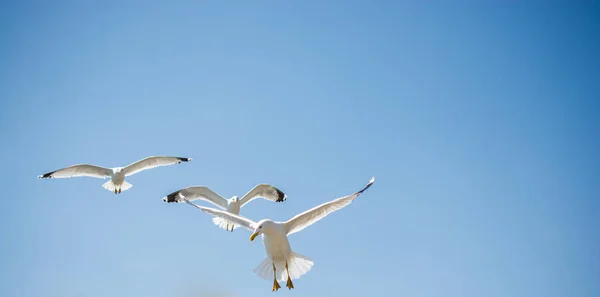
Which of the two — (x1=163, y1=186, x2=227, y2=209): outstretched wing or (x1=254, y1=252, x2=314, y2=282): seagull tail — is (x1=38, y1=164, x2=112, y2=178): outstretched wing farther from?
(x1=254, y1=252, x2=314, y2=282): seagull tail

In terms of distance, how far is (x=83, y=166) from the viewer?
640 inches

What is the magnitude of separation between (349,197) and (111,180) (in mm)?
9253

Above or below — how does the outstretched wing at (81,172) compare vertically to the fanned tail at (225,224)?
above

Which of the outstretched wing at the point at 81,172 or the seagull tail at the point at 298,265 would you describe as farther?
the outstretched wing at the point at 81,172

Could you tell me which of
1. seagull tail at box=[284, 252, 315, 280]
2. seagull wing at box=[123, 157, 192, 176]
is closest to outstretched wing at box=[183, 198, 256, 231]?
seagull tail at box=[284, 252, 315, 280]

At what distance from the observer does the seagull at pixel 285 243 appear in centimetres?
924

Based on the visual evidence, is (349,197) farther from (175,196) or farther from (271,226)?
(175,196)

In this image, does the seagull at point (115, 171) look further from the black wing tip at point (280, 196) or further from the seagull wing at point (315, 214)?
the seagull wing at point (315, 214)

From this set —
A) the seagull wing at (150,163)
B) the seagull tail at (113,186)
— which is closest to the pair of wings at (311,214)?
the seagull wing at (150,163)

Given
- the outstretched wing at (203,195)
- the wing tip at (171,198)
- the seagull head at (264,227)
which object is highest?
the outstretched wing at (203,195)

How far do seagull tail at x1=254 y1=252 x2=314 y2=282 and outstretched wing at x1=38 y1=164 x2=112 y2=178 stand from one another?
27.3 ft

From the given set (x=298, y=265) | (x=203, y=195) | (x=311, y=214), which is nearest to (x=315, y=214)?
(x=311, y=214)

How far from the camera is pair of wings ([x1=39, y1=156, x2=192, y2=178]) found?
16234mm

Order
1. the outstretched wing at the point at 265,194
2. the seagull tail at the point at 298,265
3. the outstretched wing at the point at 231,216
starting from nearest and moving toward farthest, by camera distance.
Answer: the seagull tail at the point at 298,265 < the outstretched wing at the point at 231,216 < the outstretched wing at the point at 265,194
